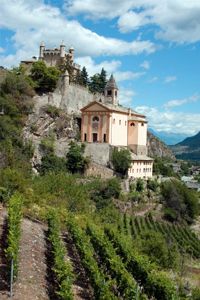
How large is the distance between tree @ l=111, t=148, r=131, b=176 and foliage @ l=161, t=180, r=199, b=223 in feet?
18.4

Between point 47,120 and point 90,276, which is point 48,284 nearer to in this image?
point 90,276

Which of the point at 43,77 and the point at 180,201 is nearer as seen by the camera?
the point at 180,201

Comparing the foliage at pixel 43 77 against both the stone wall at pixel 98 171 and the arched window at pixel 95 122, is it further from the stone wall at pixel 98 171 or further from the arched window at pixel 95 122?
the stone wall at pixel 98 171

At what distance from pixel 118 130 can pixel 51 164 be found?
386 inches

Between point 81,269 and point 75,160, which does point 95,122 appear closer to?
point 75,160

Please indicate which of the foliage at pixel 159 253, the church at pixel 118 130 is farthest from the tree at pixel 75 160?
the foliage at pixel 159 253

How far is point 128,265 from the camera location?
21.0 metres

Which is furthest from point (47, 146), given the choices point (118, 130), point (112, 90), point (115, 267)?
point (115, 267)

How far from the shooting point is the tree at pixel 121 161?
51.3 meters

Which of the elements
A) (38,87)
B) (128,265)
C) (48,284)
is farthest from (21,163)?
(48,284)

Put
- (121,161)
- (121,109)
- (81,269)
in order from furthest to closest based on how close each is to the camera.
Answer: (121,109) < (121,161) < (81,269)

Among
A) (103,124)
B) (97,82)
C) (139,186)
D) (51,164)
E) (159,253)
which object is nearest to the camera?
(159,253)

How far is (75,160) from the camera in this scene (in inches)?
1973

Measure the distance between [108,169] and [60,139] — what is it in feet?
19.4
